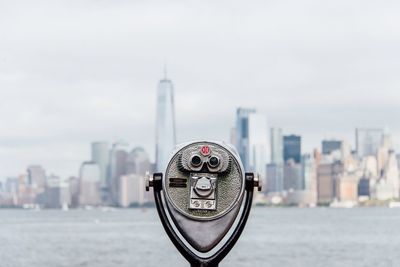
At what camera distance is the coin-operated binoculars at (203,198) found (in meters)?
5.70

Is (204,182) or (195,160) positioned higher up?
(195,160)

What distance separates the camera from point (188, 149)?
229 inches

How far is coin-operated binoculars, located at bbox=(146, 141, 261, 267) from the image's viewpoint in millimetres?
5695

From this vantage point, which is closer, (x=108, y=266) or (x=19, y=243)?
(x=108, y=266)

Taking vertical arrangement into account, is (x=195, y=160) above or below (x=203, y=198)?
above

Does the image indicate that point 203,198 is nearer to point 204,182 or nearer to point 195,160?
point 204,182

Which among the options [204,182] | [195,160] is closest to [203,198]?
[204,182]

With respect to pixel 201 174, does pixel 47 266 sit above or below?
below

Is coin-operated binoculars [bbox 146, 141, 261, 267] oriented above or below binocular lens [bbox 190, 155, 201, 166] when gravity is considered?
below

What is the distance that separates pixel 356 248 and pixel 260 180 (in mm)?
49952

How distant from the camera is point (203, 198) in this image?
5691 millimetres

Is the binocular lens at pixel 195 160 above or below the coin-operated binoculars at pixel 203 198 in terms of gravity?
above

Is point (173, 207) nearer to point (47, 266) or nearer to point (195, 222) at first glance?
point (195, 222)

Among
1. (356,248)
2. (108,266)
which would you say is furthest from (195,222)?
(356,248)
